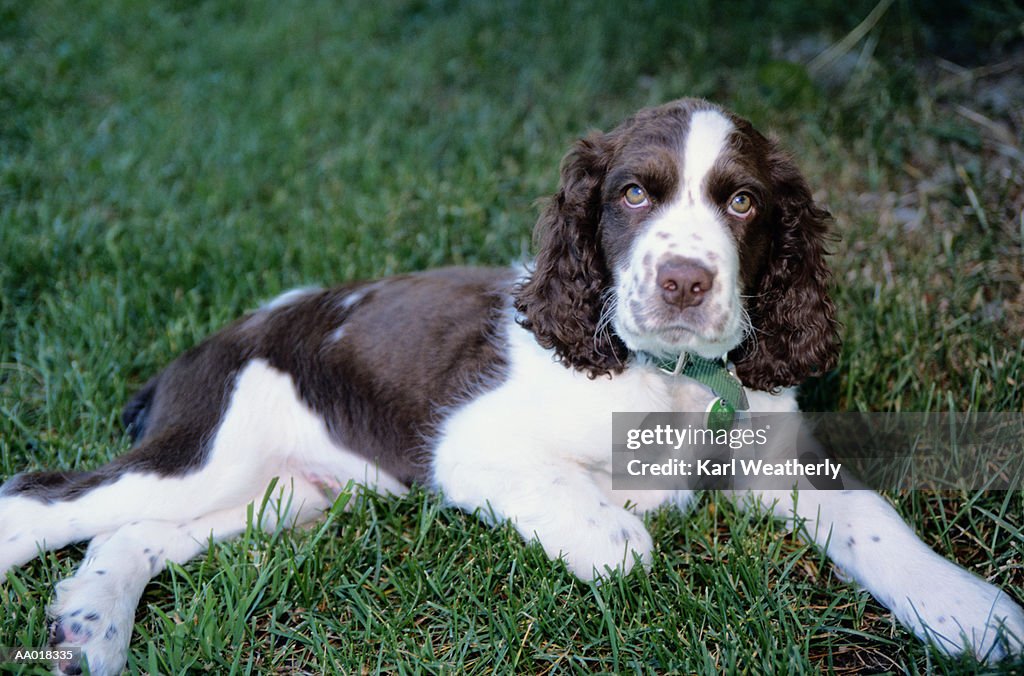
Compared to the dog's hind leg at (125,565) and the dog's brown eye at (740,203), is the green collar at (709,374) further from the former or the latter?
the dog's hind leg at (125,565)

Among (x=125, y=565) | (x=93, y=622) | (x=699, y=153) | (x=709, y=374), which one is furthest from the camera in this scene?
(x=709, y=374)

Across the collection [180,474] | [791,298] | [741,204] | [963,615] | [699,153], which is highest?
[699,153]

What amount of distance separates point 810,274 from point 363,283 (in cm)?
171

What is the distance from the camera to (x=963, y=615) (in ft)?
8.96

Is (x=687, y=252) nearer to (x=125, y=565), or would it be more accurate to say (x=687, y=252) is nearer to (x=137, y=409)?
(x=125, y=565)

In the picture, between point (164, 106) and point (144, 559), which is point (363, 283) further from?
point (164, 106)

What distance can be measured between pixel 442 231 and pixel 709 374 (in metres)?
2.36

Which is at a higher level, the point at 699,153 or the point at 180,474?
the point at 699,153

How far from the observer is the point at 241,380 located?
3543mm

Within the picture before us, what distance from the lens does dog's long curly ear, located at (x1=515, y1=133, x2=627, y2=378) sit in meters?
3.16

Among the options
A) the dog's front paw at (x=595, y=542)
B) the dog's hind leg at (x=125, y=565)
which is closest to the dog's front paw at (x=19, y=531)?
the dog's hind leg at (x=125, y=565)

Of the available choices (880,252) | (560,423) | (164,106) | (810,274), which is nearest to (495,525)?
(560,423)

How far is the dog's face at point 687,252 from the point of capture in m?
2.79

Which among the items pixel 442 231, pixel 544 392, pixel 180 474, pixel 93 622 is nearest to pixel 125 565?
pixel 93 622
